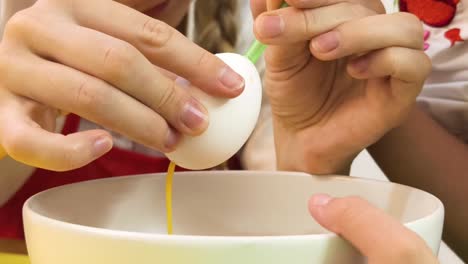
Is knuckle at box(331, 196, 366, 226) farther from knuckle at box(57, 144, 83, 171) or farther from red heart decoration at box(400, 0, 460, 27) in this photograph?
red heart decoration at box(400, 0, 460, 27)

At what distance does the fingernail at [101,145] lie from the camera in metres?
0.38

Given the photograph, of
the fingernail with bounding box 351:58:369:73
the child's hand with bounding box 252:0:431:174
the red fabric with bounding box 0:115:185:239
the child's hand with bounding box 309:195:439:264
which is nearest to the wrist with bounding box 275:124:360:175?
the child's hand with bounding box 252:0:431:174

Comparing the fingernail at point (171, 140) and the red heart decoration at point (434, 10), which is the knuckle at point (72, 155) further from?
the red heart decoration at point (434, 10)

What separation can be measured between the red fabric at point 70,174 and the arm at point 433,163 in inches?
14.4

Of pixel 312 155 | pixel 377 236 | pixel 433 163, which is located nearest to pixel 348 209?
→ pixel 377 236

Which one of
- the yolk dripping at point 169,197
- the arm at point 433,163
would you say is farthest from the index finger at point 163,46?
the arm at point 433,163

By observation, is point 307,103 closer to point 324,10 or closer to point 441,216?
point 324,10

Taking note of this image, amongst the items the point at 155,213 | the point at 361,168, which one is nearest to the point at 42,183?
the point at 155,213

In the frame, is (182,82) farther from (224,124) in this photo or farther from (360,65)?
(360,65)

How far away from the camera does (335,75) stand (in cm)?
60

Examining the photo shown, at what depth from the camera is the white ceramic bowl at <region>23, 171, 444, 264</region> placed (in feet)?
0.99

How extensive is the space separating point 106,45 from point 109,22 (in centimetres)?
4

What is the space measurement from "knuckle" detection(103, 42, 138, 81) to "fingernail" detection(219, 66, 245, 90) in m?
0.06

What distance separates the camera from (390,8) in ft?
3.51
